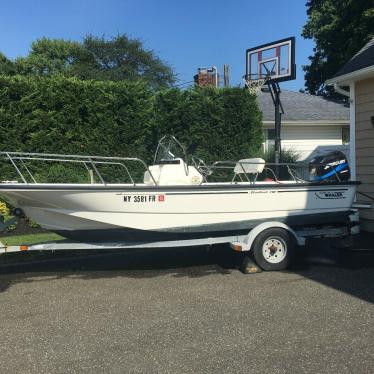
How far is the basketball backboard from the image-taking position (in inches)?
516

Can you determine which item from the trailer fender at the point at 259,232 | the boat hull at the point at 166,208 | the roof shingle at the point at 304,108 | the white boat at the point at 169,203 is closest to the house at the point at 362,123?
the white boat at the point at 169,203

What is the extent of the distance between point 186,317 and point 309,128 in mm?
14801

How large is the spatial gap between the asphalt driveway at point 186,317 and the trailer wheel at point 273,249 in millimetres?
210

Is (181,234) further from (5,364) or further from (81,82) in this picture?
(81,82)

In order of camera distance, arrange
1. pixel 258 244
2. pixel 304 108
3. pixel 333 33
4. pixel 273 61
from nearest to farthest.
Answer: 1. pixel 258 244
2. pixel 273 61
3. pixel 304 108
4. pixel 333 33

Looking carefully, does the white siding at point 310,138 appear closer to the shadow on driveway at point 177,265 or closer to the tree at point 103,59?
the shadow on driveway at point 177,265

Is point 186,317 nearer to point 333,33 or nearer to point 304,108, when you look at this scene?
point 304,108

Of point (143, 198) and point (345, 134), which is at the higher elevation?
point (345, 134)

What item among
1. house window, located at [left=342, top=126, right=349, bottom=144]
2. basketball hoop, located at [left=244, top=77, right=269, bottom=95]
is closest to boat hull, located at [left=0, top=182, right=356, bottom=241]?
basketball hoop, located at [left=244, top=77, right=269, bottom=95]

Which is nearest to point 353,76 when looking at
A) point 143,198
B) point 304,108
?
point 143,198

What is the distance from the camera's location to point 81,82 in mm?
12195

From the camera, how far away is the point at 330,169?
7836 millimetres

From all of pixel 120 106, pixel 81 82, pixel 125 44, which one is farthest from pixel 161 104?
pixel 125 44

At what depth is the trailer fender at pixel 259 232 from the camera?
6.80 metres
